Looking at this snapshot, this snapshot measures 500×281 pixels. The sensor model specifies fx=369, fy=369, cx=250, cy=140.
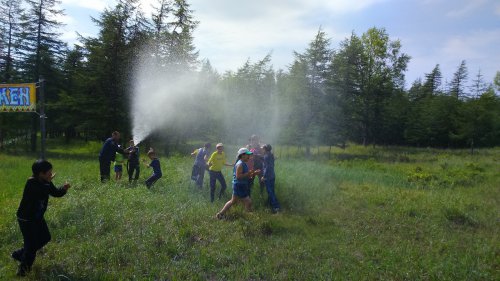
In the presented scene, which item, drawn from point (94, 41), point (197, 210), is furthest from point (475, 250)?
point (94, 41)

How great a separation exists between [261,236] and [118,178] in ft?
25.2

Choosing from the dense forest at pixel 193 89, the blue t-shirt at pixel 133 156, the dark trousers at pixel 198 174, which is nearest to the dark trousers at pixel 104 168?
the blue t-shirt at pixel 133 156

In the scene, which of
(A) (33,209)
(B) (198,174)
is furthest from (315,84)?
(A) (33,209)

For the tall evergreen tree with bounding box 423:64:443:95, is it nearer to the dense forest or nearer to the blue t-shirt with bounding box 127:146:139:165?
the dense forest

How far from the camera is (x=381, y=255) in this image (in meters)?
6.92

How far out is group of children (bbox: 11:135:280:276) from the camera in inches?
226

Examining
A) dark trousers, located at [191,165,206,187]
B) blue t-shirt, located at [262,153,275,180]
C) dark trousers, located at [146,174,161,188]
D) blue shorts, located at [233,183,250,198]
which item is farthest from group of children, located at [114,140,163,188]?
blue shorts, located at [233,183,250,198]

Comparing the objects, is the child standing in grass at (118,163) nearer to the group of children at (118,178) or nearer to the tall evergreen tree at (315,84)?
the group of children at (118,178)

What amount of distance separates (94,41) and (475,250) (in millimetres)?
32105

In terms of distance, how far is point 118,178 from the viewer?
1344cm

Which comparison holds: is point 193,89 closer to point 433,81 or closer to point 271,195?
point 271,195

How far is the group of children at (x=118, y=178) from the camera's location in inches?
226

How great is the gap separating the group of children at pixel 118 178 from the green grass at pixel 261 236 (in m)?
0.33

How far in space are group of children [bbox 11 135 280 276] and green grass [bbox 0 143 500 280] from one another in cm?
33
